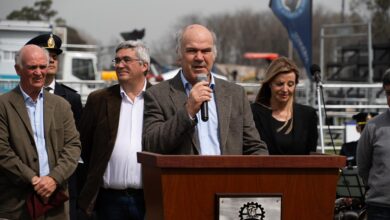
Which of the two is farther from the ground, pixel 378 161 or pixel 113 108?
pixel 113 108

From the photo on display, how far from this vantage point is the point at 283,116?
23.6ft

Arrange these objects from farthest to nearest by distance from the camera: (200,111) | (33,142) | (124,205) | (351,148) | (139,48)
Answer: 1. (351,148)
2. (139,48)
3. (124,205)
4. (33,142)
5. (200,111)

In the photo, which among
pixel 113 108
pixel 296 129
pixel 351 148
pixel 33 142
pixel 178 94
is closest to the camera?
pixel 178 94

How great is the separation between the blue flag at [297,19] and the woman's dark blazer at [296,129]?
8447 mm

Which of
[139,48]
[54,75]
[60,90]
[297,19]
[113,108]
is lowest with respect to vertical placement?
[113,108]

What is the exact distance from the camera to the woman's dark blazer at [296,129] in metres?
6.98

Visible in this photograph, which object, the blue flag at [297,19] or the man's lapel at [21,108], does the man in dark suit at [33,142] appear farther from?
the blue flag at [297,19]

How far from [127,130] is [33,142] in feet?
2.53

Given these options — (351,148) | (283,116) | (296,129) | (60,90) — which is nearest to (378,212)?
(296,129)

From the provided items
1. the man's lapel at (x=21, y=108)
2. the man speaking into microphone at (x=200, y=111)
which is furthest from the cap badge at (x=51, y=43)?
the man speaking into microphone at (x=200, y=111)

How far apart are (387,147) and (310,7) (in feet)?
30.1

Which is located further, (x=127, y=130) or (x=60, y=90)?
(x=60, y=90)

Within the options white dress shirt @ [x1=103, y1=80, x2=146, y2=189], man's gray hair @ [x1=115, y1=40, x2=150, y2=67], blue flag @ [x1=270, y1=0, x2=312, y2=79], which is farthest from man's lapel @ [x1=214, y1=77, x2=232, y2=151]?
blue flag @ [x1=270, y1=0, x2=312, y2=79]

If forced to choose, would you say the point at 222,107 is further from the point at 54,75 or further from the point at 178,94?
the point at 54,75
